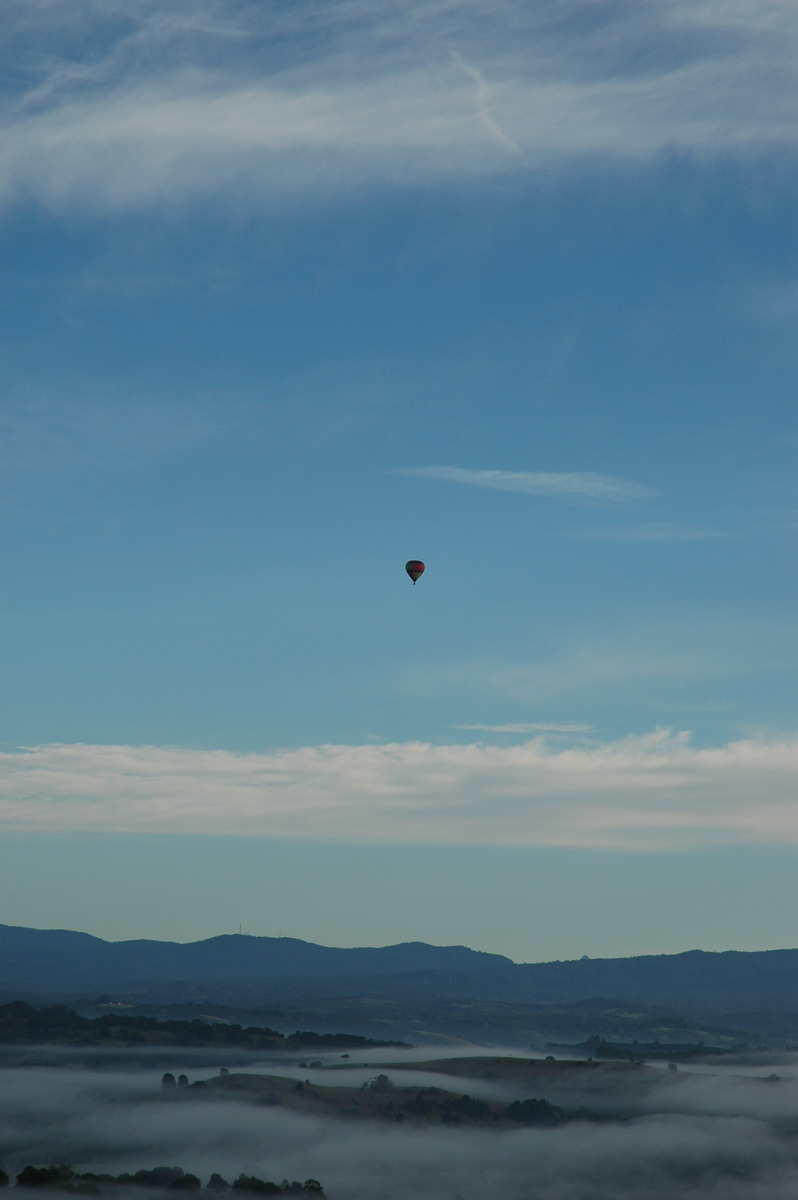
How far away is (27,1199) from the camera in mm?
181125

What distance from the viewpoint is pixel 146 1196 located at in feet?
648

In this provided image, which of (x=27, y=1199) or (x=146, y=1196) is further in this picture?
(x=146, y=1196)

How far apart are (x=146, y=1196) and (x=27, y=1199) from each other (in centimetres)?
→ 2208
